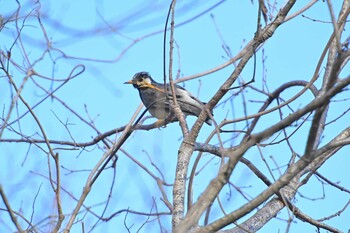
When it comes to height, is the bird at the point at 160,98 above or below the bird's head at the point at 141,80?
below

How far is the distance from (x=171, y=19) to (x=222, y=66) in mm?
438

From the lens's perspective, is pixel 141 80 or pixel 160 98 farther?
pixel 141 80

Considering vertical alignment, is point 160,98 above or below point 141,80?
below

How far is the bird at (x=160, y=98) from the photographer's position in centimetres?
620

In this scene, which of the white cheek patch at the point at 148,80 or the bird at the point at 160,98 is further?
the white cheek patch at the point at 148,80

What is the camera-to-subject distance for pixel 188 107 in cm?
737

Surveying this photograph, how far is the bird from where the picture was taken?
6.20 m

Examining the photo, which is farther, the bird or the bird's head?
the bird's head

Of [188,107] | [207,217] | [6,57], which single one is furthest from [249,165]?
[188,107]

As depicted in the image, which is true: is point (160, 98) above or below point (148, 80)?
below

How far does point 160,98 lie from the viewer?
624 centimetres

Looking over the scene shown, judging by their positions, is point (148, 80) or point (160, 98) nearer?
point (160, 98)

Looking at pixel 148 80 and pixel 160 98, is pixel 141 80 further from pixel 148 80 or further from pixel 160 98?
pixel 160 98

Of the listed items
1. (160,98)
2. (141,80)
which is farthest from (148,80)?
(160,98)
